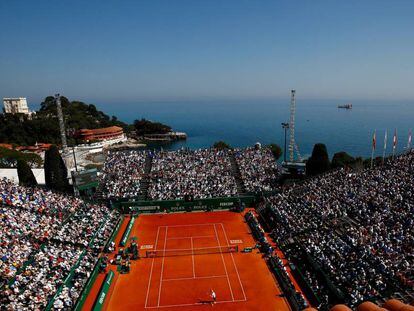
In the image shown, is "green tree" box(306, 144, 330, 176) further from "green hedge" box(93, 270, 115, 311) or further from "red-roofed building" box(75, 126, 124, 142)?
"red-roofed building" box(75, 126, 124, 142)

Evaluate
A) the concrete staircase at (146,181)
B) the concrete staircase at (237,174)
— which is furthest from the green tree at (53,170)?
the concrete staircase at (237,174)

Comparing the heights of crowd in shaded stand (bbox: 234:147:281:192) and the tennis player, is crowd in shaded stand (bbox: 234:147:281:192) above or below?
above


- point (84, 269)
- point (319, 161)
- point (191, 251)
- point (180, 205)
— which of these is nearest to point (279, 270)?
point (191, 251)

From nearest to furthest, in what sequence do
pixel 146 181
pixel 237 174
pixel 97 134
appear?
pixel 146 181 → pixel 237 174 → pixel 97 134

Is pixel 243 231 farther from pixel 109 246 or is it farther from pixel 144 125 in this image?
pixel 144 125

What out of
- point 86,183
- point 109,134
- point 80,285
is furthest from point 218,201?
point 109,134

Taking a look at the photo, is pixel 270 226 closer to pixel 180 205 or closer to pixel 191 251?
pixel 191 251

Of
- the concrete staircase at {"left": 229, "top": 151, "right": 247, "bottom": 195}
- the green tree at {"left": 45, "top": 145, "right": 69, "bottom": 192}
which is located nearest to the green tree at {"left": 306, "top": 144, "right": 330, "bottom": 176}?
the concrete staircase at {"left": 229, "top": 151, "right": 247, "bottom": 195}
